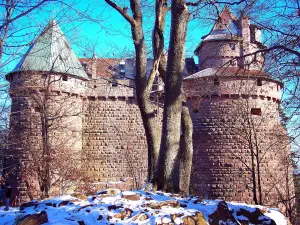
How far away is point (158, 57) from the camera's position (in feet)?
24.0

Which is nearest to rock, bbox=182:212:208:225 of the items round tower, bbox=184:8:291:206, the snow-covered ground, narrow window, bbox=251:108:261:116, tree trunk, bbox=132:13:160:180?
the snow-covered ground

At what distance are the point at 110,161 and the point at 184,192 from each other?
526 inches

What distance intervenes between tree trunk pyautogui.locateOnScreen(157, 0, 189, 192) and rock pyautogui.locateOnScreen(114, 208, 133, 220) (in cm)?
175

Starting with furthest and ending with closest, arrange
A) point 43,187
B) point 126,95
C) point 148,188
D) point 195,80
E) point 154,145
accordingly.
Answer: point 126,95
point 195,80
point 43,187
point 154,145
point 148,188

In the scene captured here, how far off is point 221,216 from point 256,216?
2.21ft

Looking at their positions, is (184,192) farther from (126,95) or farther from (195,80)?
(126,95)

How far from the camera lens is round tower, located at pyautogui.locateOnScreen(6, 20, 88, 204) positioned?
1420cm

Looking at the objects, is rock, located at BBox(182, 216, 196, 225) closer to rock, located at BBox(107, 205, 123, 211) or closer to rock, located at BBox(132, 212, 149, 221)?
rock, located at BBox(132, 212, 149, 221)

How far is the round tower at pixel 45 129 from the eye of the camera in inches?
559

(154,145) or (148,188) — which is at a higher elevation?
(154,145)

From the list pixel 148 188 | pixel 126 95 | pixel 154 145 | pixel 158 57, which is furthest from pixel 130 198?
pixel 126 95

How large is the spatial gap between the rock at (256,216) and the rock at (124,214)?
1.71 metres

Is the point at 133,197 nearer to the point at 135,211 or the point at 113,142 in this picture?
the point at 135,211

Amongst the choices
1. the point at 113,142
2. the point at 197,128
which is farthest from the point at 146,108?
the point at 113,142
